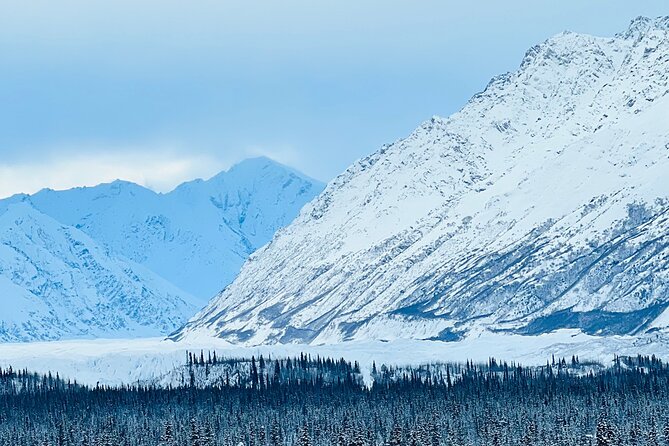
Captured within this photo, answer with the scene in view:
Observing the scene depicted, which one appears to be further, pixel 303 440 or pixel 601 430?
pixel 303 440

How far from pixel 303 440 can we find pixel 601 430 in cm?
3797

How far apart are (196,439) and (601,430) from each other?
171 ft

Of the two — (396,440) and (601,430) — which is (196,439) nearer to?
(396,440)

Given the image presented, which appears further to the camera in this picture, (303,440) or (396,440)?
(396,440)

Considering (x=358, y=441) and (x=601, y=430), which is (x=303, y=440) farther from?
(x=601, y=430)

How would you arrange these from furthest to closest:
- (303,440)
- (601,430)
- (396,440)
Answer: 1. (396,440)
2. (303,440)
3. (601,430)

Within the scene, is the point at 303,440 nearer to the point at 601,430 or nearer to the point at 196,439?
the point at 196,439

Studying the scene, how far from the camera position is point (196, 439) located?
184500mm

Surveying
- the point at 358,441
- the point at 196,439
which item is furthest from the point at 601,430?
the point at 196,439

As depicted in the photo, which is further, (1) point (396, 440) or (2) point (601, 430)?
(1) point (396, 440)

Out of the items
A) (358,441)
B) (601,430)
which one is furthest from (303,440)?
(601,430)

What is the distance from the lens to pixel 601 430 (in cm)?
15838

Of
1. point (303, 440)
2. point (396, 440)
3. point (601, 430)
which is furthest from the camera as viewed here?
point (396, 440)

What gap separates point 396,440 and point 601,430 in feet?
125
